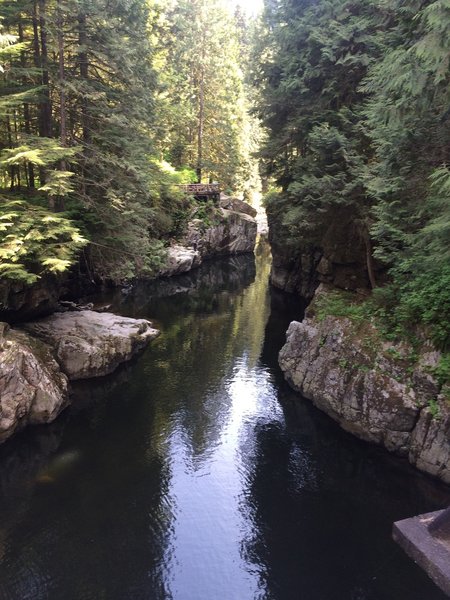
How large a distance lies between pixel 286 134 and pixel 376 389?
13720mm

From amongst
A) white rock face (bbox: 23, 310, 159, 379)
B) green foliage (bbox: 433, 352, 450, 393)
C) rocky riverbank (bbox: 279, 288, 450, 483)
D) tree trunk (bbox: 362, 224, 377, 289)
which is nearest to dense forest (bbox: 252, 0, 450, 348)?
tree trunk (bbox: 362, 224, 377, 289)

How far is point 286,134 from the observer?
21781mm

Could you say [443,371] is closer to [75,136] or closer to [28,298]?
[28,298]

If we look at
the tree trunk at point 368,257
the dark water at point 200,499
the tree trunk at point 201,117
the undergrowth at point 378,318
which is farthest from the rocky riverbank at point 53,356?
the tree trunk at point 201,117

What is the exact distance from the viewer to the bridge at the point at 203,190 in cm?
3891

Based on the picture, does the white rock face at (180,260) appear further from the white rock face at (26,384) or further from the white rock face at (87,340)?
the white rock face at (26,384)

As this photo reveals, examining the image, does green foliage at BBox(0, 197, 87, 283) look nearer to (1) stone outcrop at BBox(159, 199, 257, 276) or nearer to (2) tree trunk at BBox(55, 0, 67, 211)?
(2) tree trunk at BBox(55, 0, 67, 211)

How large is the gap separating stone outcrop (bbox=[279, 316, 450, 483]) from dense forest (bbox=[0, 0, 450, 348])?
1.24 meters

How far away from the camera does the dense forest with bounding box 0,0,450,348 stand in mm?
10539

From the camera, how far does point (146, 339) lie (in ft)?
67.9

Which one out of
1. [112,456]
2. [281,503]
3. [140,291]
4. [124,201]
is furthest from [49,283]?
[140,291]

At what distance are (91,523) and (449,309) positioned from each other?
10439 mm

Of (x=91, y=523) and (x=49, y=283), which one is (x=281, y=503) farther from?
(x=49, y=283)

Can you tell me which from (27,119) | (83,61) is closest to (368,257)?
(83,61)
